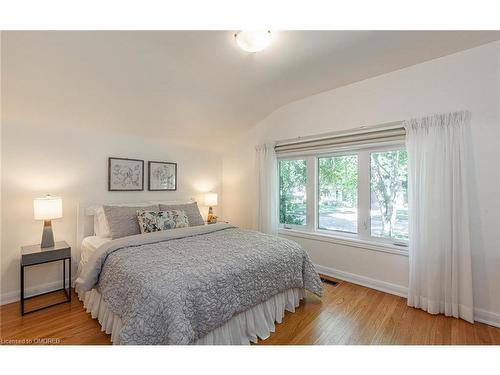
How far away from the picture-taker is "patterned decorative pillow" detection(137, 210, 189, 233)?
96.3 inches

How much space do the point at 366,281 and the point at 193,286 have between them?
2.14m

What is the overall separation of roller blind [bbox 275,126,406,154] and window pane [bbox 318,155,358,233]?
242mm

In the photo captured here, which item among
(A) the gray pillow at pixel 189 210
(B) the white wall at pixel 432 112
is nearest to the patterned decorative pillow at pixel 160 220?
(A) the gray pillow at pixel 189 210

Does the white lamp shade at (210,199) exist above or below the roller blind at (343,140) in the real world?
below

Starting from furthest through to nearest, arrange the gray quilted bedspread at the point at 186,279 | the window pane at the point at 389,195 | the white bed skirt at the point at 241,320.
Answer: the window pane at the point at 389,195 → the white bed skirt at the point at 241,320 → the gray quilted bedspread at the point at 186,279

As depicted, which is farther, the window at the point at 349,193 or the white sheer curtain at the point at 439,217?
the window at the point at 349,193

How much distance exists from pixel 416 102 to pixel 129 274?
294 centimetres

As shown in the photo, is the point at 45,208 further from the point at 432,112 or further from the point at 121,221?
the point at 432,112

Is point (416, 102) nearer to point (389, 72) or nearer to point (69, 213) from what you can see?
point (389, 72)

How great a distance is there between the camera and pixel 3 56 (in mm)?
1634

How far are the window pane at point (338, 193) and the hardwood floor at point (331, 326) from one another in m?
1.00

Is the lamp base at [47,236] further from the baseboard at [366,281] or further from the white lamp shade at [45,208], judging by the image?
the baseboard at [366,281]

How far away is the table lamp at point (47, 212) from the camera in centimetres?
211

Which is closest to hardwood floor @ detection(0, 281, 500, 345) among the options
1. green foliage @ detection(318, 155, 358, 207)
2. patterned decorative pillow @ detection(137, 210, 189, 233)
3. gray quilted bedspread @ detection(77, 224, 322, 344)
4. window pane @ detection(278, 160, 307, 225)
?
gray quilted bedspread @ detection(77, 224, 322, 344)
